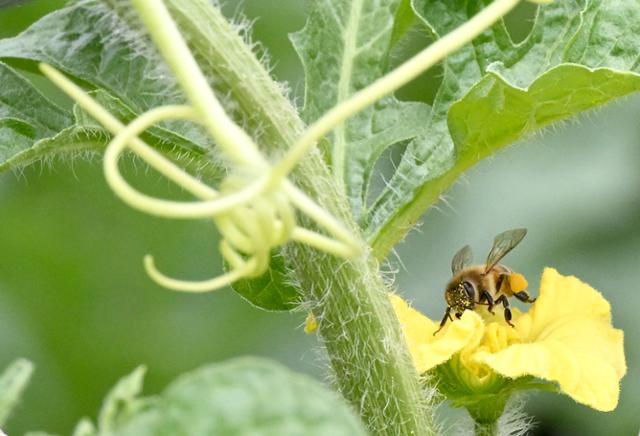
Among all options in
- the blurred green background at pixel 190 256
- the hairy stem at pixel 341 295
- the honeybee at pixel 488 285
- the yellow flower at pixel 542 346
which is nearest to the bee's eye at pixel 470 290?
the honeybee at pixel 488 285

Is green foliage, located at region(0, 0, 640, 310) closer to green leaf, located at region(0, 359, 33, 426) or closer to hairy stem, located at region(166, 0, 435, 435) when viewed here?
hairy stem, located at region(166, 0, 435, 435)

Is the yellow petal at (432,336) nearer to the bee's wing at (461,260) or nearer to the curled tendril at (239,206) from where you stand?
the bee's wing at (461,260)

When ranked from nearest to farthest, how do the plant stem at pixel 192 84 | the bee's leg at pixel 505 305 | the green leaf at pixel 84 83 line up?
the plant stem at pixel 192 84 < the green leaf at pixel 84 83 < the bee's leg at pixel 505 305

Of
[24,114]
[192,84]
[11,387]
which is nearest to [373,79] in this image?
[24,114]

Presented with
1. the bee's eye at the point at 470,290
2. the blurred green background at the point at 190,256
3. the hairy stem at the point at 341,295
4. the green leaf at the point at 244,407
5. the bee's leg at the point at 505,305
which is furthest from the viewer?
the blurred green background at the point at 190,256

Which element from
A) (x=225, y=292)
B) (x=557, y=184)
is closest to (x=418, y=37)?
(x=557, y=184)

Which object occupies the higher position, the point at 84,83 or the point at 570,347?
the point at 84,83

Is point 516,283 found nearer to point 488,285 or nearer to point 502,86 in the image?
point 488,285

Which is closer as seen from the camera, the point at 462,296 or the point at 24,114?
the point at 24,114
